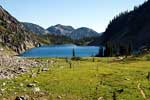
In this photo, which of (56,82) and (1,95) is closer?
(1,95)

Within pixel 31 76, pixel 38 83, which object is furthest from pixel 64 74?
pixel 38 83

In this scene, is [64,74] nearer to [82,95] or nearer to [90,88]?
[90,88]

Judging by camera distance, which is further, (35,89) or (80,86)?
(80,86)

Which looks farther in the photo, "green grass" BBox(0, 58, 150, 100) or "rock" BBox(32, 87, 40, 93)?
"rock" BBox(32, 87, 40, 93)

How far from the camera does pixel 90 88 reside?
1971 inches

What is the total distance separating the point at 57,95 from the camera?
45.4 metres

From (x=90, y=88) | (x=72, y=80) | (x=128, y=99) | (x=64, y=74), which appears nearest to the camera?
(x=128, y=99)

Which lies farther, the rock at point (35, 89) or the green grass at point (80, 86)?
the rock at point (35, 89)

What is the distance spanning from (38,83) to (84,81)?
25.1ft

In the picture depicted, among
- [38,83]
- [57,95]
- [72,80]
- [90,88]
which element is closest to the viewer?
[57,95]

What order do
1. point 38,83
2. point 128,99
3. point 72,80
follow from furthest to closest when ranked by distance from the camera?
1. point 72,80
2. point 38,83
3. point 128,99

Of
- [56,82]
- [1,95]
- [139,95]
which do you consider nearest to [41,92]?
[1,95]

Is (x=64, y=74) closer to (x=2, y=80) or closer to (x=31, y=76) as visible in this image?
(x=31, y=76)

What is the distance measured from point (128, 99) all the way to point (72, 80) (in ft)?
54.4
